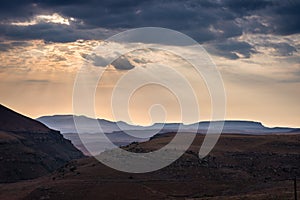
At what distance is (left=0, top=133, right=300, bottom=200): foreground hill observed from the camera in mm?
59844

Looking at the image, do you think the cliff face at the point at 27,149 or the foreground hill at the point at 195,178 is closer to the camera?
the foreground hill at the point at 195,178

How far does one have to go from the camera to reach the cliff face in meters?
99.8

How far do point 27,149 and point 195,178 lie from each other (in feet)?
173

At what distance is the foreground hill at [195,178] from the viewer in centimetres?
5984

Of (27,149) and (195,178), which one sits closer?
(195,178)

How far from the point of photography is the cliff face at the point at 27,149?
9981 cm

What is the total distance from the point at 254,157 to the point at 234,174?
10.1 meters

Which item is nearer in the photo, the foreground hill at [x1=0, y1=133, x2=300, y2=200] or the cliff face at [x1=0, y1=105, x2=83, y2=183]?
the foreground hill at [x1=0, y1=133, x2=300, y2=200]

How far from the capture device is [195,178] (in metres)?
67.9

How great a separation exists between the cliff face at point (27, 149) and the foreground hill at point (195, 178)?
50.2ft

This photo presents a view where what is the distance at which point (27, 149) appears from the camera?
354 feet

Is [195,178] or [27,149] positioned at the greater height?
[27,149]

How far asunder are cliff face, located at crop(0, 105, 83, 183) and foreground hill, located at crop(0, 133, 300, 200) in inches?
603

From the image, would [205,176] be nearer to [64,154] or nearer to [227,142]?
[227,142]
